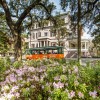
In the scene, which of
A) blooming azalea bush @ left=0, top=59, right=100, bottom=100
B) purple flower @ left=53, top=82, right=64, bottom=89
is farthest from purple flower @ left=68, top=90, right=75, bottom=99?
purple flower @ left=53, top=82, right=64, bottom=89

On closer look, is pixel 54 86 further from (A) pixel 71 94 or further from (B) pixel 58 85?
(A) pixel 71 94

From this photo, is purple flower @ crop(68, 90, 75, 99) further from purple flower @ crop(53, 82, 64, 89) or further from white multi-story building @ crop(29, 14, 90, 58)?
white multi-story building @ crop(29, 14, 90, 58)

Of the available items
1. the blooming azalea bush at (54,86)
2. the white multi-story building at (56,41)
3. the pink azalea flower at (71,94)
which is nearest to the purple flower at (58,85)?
the blooming azalea bush at (54,86)

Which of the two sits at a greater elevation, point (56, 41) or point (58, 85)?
point (56, 41)

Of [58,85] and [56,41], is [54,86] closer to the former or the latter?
[58,85]

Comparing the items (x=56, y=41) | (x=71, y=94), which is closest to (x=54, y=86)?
(x=71, y=94)

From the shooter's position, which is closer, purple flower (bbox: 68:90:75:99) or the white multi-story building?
purple flower (bbox: 68:90:75:99)

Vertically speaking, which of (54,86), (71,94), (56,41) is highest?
(56,41)

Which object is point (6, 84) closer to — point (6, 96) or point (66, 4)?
point (6, 96)

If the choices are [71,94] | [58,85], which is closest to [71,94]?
[71,94]

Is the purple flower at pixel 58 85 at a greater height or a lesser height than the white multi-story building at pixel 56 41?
lesser

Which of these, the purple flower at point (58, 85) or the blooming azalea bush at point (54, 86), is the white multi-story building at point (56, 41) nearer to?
the blooming azalea bush at point (54, 86)

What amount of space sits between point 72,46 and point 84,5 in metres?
44.2

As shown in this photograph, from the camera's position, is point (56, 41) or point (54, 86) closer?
point (54, 86)
